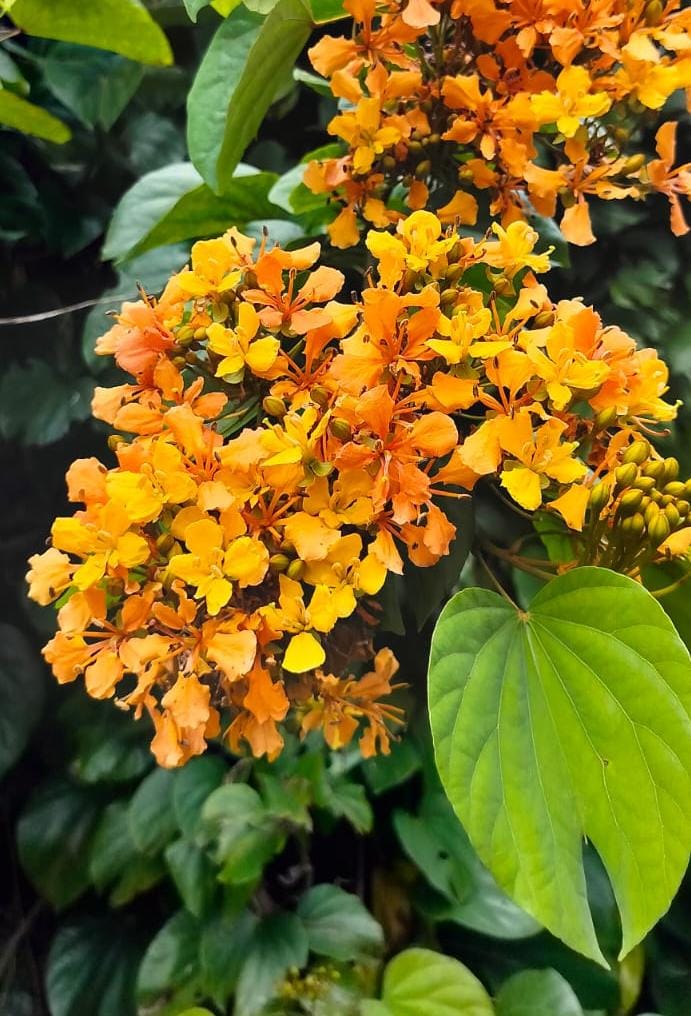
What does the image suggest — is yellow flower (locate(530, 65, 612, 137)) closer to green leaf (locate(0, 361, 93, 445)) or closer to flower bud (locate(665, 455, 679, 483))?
flower bud (locate(665, 455, 679, 483))

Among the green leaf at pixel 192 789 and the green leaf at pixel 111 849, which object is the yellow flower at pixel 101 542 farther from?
the green leaf at pixel 111 849

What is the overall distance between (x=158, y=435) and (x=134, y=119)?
24.1 inches

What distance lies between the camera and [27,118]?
608mm

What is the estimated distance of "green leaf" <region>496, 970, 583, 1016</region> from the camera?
2.06 feet

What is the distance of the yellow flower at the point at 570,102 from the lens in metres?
0.40

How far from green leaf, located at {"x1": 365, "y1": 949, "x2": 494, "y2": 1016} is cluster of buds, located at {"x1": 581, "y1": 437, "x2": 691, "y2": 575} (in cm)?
42

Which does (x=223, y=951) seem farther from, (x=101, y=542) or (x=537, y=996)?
(x=101, y=542)

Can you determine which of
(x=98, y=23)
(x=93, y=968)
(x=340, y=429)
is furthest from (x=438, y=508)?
(x=93, y=968)

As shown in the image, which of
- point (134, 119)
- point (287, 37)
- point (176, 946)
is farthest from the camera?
point (134, 119)

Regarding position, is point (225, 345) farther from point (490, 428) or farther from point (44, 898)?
point (44, 898)

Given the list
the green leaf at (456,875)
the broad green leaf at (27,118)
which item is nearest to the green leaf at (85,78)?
the broad green leaf at (27,118)

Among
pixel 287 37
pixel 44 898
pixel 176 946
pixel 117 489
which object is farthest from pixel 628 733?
pixel 44 898

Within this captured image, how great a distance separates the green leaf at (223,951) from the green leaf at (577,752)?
1.40 ft

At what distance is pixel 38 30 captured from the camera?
1.80 ft
